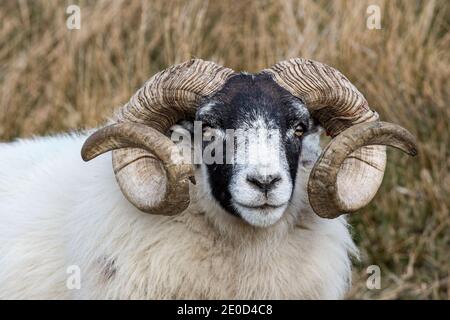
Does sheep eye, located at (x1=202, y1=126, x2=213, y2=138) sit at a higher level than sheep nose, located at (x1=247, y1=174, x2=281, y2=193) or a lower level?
higher

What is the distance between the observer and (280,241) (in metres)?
5.46

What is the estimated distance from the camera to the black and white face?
488 cm

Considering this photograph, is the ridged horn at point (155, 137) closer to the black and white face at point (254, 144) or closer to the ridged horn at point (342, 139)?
the black and white face at point (254, 144)

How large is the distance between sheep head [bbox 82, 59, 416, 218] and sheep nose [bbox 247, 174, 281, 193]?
0.36 meters

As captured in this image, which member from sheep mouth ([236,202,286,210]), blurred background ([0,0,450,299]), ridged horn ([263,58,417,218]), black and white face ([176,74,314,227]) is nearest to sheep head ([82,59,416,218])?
ridged horn ([263,58,417,218])

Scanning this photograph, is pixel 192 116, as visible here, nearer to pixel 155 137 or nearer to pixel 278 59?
pixel 155 137

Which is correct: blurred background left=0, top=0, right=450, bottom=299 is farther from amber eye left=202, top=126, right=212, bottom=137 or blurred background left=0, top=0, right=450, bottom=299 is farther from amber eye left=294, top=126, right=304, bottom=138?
amber eye left=202, top=126, right=212, bottom=137

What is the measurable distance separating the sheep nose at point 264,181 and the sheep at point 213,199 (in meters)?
0.02

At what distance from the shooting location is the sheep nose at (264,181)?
4812 millimetres

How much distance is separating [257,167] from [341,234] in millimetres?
1138

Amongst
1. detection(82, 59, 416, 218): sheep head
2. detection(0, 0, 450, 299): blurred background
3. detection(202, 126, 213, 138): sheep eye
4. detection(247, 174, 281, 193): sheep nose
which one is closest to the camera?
detection(247, 174, 281, 193): sheep nose

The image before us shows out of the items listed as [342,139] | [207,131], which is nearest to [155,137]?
[207,131]
